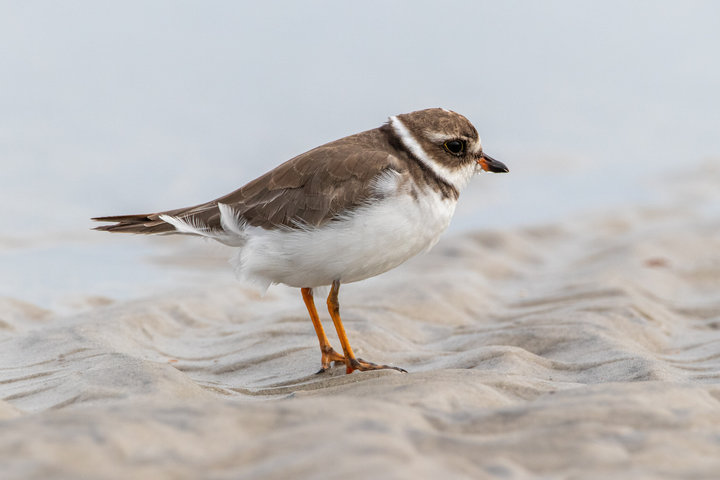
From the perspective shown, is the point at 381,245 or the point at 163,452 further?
the point at 381,245

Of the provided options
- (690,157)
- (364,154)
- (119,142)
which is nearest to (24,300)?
(364,154)

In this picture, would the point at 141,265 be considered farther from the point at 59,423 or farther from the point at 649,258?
the point at 59,423

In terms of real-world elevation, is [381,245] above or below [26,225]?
below

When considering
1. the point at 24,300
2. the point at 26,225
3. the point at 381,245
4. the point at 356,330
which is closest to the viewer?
the point at 381,245

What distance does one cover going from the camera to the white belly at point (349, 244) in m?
5.48

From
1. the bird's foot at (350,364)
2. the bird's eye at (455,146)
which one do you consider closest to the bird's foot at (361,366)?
the bird's foot at (350,364)

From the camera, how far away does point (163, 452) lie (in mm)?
2936

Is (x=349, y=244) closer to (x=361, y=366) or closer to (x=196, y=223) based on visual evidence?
(x=361, y=366)

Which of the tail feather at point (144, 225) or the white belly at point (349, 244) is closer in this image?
the white belly at point (349, 244)

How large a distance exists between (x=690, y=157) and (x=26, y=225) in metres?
12.9

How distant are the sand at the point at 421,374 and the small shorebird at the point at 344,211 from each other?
724mm

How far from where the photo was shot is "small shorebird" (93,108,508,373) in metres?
5.53

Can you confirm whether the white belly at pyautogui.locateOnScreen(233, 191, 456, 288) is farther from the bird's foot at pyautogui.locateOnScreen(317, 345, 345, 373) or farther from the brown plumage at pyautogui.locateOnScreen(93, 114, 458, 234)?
the bird's foot at pyautogui.locateOnScreen(317, 345, 345, 373)

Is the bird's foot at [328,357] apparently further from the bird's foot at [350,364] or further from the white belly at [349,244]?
the white belly at [349,244]
